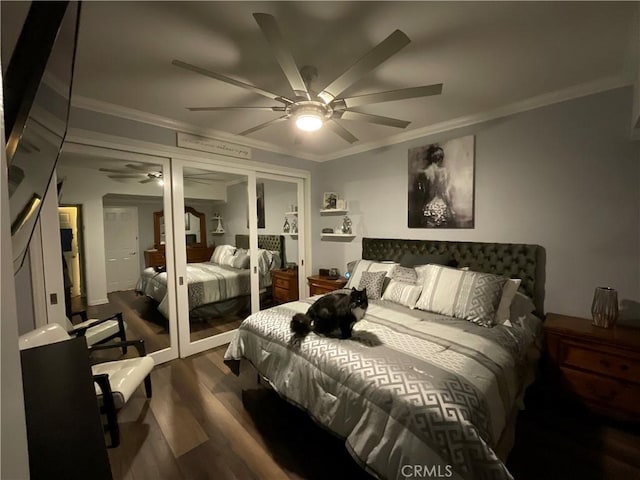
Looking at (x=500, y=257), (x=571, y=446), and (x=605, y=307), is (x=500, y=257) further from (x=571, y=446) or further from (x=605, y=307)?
(x=571, y=446)

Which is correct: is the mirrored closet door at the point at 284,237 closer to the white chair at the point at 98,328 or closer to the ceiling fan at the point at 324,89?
the white chair at the point at 98,328

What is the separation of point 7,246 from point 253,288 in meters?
3.26

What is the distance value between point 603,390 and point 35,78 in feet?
10.5

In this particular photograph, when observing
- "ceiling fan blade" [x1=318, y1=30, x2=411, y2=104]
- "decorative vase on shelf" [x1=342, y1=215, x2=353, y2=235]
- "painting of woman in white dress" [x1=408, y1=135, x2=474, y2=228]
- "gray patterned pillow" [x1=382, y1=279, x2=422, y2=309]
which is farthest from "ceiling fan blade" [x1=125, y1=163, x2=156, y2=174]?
"painting of woman in white dress" [x1=408, y1=135, x2=474, y2=228]

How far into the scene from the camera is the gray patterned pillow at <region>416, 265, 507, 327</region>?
6.81 feet

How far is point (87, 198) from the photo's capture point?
247 cm

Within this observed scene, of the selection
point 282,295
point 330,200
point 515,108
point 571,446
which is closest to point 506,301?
point 571,446

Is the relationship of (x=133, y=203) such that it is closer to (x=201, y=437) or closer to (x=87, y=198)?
(x=87, y=198)

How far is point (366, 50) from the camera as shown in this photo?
1.68m

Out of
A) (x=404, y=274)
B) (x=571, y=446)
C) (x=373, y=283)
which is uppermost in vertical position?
(x=404, y=274)

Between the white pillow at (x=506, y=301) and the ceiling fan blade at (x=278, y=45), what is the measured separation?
218 centimetres

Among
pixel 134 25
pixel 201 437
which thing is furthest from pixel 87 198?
pixel 201 437

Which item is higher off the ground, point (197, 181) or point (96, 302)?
point (197, 181)

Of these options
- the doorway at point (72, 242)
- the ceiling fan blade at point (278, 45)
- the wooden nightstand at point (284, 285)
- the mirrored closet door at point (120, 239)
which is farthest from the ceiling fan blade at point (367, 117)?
the wooden nightstand at point (284, 285)
